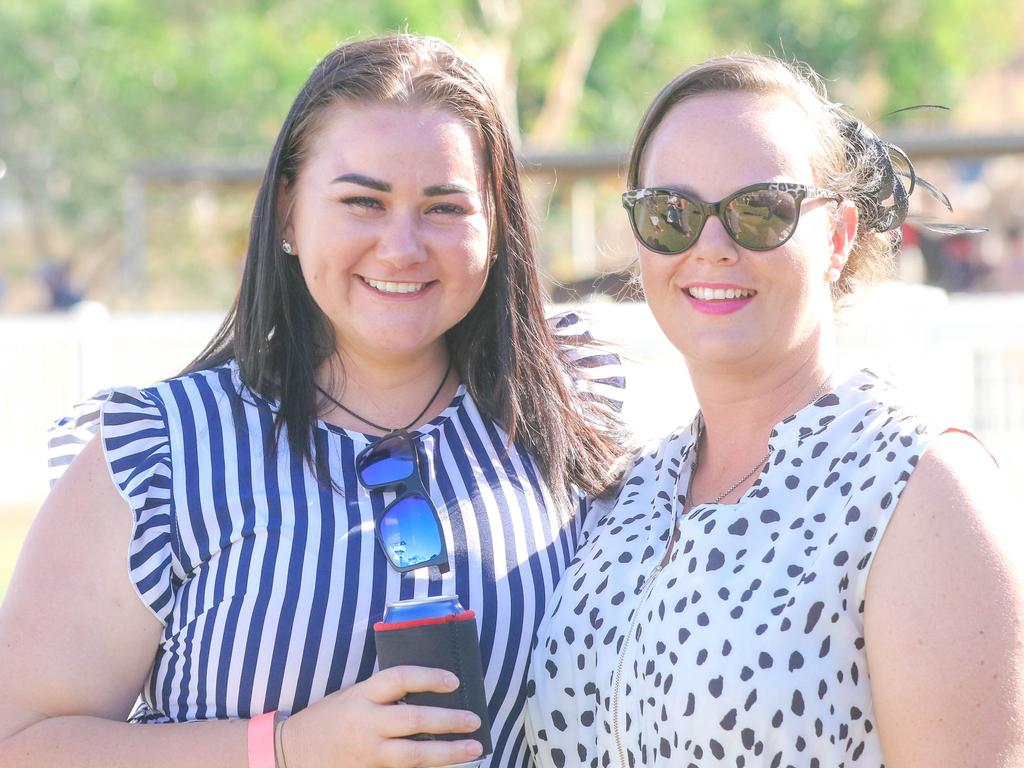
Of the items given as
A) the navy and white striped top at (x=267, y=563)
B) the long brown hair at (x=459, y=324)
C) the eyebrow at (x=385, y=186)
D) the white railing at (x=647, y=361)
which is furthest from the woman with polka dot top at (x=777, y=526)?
the white railing at (x=647, y=361)

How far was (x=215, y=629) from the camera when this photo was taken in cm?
238

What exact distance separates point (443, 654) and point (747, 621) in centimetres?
50

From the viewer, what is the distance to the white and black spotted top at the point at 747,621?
202cm

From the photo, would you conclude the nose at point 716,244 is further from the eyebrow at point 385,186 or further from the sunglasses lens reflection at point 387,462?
the sunglasses lens reflection at point 387,462

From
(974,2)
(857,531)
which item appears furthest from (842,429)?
(974,2)

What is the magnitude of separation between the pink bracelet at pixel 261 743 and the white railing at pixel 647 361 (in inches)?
159

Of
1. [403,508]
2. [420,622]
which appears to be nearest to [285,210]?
[403,508]

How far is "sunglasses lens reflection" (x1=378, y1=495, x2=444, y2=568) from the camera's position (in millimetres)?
2439

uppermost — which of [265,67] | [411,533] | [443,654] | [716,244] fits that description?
[265,67]

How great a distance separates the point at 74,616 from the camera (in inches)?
91.4

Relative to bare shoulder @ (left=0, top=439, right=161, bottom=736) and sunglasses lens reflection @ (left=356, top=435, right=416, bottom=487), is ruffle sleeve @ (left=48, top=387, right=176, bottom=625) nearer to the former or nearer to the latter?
bare shoulder @ (left=0, top=439, right=161, bottom=736)

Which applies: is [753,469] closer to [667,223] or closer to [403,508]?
[667,223]

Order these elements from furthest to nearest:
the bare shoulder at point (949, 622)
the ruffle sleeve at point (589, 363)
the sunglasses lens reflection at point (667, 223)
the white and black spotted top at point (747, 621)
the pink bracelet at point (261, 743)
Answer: the ruffle sleeve at point (589, 363) < the sunglasses lens reflection at point (667, 223) < the pink bracelet at point (261, 743) < the white and black spotted top at point (747, 621) < the bare shoulder at point (949, 622)

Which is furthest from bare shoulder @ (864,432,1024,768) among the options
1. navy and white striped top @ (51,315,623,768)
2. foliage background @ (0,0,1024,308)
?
foliage background @ (0,0,1024,308)
